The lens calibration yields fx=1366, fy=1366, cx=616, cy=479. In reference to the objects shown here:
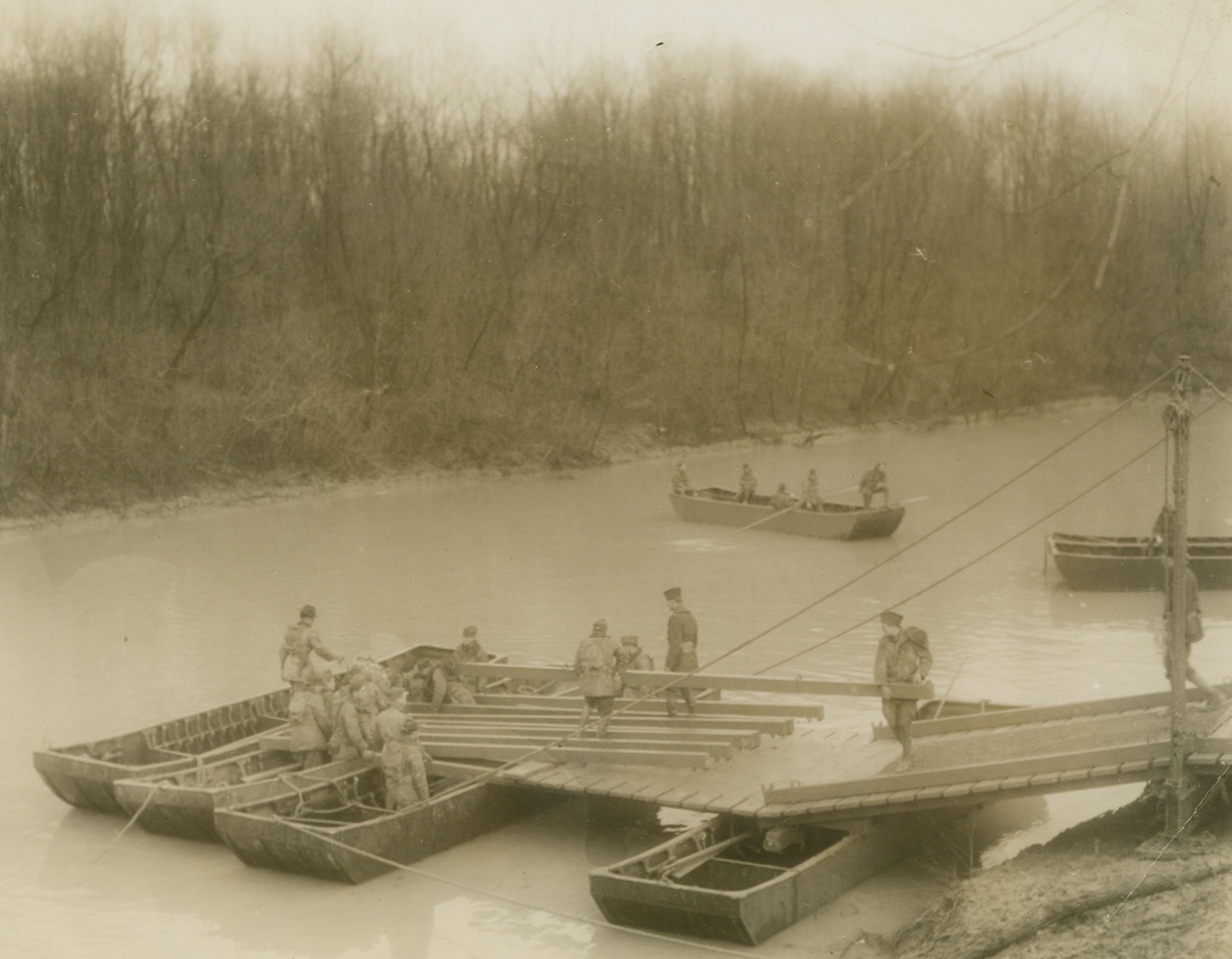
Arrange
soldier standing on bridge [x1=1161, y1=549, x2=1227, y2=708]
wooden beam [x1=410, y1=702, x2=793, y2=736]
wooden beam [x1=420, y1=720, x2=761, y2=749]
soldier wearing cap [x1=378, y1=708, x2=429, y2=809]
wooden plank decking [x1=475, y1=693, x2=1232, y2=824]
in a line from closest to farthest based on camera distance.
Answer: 1. wooden plank decking [x1=475, y1=693, x2=1232, y2=824]
2. soldier standing on bridge [x1=1161, y1=549, x2=1227, y2=708]
3. soldier wearing cap [x1=378, y1=708, x2=429, y2=809]
4. wooden beam [x1=420, y1=720, x2=761, y2=749]
5. wooden beam [x1=410, y1=702, x2=793, y2=736]

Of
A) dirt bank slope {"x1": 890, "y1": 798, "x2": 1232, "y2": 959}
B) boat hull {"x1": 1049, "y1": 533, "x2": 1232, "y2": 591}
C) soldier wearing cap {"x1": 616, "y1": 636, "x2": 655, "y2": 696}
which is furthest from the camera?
boat hull {"x1": 1049, "y1": 533, "x2": 1232, "y2": 591}

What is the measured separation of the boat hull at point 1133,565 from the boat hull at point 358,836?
Answer: 1389 cm

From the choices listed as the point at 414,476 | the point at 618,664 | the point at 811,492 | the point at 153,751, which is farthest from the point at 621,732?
the point at 414,476

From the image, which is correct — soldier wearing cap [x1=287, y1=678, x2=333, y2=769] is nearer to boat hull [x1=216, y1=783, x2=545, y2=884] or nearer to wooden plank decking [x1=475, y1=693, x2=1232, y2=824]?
boat hull [x1=216, y1=783, x2=545, y2=884]

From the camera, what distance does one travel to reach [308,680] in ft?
44.5

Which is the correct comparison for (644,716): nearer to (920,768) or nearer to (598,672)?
(598,672)

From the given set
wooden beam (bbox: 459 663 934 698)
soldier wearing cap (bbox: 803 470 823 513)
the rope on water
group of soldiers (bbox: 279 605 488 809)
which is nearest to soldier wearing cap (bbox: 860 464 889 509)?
soldier wearing cap (bbox: 803 470 823 513)

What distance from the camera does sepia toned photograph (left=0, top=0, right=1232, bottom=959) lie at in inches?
433

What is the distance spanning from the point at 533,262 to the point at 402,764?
138 ft

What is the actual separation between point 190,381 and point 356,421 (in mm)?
5300

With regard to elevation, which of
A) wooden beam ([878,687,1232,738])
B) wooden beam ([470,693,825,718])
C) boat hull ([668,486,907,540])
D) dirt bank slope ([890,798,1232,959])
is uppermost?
boat hull ([668,486,907,540])

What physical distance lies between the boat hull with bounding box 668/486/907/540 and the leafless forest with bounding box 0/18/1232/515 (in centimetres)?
1124

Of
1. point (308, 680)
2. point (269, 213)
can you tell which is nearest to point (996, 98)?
point (269, 213)

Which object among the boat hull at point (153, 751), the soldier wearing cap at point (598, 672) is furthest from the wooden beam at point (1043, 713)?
the boat hull at point (153, 751)
